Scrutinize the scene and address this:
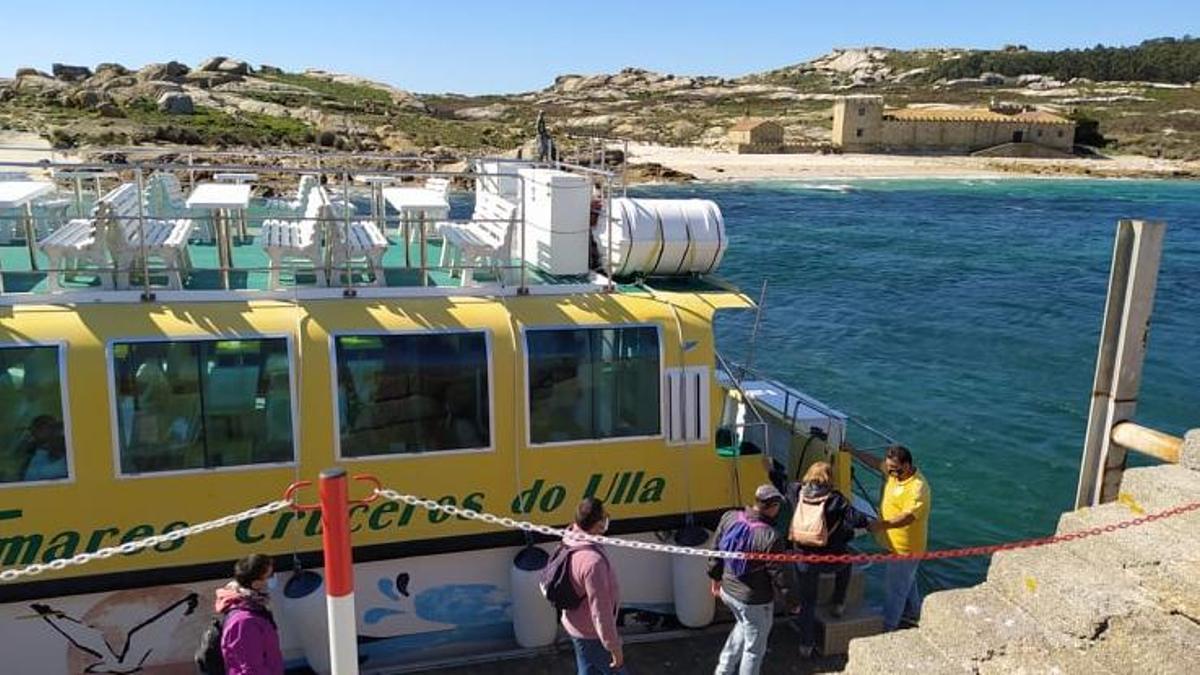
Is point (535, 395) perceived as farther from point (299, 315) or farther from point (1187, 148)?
point (1187, 148)

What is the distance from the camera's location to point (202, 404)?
746 centimetres

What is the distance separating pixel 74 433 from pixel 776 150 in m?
88.6

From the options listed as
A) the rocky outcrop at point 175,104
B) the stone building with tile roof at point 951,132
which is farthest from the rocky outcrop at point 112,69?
the stone building with tile roof at point 951,132

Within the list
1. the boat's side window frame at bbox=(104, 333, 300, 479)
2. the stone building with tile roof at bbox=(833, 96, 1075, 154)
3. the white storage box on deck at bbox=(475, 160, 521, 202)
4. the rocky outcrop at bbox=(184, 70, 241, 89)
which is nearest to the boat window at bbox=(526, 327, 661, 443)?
the boat's side window frame at bbox=(104, 333, 300, 479)

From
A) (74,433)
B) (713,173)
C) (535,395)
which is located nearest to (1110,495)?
(535,395)

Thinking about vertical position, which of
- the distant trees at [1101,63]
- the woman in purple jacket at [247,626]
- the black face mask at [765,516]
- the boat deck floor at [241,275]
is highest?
the distant trees at [1101,63]

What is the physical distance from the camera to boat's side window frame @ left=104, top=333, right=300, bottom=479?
7.23m

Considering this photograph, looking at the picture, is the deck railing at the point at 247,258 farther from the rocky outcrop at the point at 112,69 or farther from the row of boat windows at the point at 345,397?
the rocky outcrop at the point at 112,69

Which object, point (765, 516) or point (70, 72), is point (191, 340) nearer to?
point (765, 516)

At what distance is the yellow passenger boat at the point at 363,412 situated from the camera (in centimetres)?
722

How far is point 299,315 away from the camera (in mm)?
7738

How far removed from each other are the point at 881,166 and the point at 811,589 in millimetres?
81197

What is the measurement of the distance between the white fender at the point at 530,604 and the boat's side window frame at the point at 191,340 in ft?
6.76

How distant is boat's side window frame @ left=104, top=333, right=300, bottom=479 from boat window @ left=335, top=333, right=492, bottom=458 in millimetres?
353
